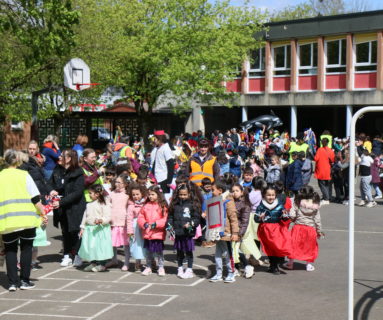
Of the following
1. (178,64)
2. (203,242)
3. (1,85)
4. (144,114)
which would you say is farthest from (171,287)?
(144,114)

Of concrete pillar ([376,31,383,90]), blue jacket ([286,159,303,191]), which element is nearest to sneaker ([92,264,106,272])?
blue jacket ([286,159,303,191])

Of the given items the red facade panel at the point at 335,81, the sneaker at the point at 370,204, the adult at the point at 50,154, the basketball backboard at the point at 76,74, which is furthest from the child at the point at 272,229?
the red facade panel at the point at 335,81

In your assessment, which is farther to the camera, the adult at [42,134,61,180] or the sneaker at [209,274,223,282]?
the adult at [42,134,61,180]

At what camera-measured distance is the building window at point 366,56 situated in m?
42.5

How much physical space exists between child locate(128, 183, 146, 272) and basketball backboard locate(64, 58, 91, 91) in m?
16.6

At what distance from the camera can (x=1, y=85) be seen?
2559cm

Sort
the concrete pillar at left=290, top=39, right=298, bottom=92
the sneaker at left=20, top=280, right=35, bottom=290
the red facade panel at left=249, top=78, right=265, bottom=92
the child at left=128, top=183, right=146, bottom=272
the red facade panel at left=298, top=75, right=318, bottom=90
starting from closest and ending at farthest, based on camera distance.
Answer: the sneaker at left=20, top=280, right=35, bottom=290, the child at left=128, top=183, right=146, bottom=272, the red facade panel at left=298, top=75, right=318, bottom=90, the concrete pillar at left=290, top=39, right=298, bottom=92, the red facade panel at left=249, top=78, right=265, bottom=92

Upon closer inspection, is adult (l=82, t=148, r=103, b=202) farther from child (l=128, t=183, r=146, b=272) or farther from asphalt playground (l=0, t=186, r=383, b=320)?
asphalt playground (l=0, t=186, r=383, b=320)

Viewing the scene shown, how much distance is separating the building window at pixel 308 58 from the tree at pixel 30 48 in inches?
651

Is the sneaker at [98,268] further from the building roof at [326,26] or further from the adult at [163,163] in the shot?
the building roof at [326,26]

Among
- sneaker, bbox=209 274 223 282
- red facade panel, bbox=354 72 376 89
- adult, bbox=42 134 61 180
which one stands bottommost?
sneaker, bbox=209 274 223 282

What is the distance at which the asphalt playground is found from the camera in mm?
9219

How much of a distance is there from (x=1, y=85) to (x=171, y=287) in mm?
16457

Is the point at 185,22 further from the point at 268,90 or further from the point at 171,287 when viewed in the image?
the point at 171,287
